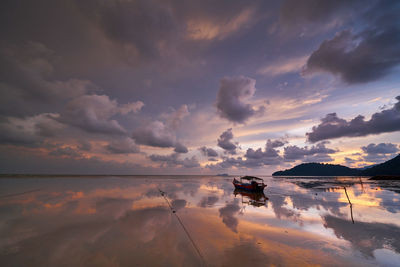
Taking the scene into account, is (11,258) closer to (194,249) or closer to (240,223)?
(194,249)

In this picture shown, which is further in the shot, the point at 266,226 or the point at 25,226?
the point at 266,226

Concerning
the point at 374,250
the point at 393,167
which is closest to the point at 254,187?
the point at 374,250

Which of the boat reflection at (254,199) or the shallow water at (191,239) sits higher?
the shallow water at (191,239)

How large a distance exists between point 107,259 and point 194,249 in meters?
4.27

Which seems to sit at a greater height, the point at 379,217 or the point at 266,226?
the point at 266,226

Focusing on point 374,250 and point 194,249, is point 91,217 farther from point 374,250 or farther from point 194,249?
point 374,250

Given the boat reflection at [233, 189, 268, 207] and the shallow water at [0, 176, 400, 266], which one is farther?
the boat reflection at [233, 189, 268, 207]

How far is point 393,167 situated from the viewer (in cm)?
13725

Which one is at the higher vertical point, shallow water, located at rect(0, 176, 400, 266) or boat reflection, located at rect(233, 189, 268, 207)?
shallow water, located at rect(0, 176, 400, 266)

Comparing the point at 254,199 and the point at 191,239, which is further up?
the point at 191,239

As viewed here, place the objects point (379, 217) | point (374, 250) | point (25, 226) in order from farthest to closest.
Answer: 1. point (379, 217)
2. point (25, 226)
3. point (374, 250)

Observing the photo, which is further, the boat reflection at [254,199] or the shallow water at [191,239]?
the boat reflection at [254,199]

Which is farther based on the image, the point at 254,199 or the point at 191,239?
the point at 254,199

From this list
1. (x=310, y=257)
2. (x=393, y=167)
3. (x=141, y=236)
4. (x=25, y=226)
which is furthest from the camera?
(x=393, y=167)
